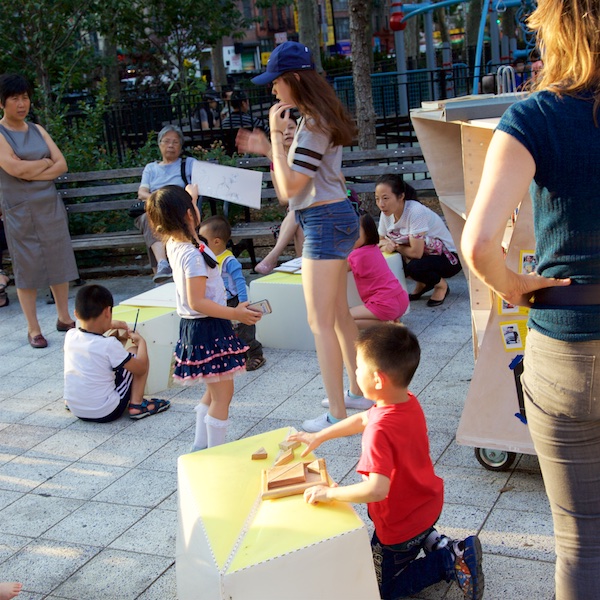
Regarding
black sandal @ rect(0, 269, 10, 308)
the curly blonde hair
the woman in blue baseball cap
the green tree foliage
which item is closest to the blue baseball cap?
the woman in blue baseball cap

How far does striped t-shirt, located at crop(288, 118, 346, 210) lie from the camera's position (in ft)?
13.4

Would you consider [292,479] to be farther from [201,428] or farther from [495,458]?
[201,428]

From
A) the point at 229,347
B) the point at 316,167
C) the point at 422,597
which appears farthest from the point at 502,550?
the point at 316,167

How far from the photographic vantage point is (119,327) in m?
5.30

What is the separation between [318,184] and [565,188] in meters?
2.35

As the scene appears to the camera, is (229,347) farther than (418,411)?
Yes

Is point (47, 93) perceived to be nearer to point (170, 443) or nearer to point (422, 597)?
point (170, 443)

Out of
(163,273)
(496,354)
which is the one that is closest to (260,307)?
(496,354)

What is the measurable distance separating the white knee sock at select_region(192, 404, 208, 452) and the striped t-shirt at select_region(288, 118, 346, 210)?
3.73ft

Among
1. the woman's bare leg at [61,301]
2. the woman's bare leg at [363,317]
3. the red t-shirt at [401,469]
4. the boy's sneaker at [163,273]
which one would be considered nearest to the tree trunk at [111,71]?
the boy's sneaker at [163,273]

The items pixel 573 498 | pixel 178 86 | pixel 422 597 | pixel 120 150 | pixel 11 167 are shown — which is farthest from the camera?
pixel 178 86

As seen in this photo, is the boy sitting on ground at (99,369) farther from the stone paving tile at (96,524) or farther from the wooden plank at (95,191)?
the wooden plank at (95,191)

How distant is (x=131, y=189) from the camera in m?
8.70

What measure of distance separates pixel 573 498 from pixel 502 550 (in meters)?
1.15
